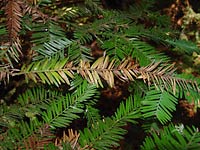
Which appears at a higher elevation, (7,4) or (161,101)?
(7,4)

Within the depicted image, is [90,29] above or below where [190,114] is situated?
above

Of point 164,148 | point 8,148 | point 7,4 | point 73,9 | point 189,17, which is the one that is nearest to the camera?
point 164,148

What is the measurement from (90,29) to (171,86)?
0.39 metres

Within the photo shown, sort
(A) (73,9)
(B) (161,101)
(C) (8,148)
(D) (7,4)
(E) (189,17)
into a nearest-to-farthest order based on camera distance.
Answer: (C) (8,148)
(B) (161,101)
(D) (7,4)
(A) (73,9)
(E) (189,17)

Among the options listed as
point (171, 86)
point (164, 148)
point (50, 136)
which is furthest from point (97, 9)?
point (164, 148)

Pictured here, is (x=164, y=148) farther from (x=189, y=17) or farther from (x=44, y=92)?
(x=189, y=17)

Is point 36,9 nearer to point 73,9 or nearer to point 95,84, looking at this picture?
point 73,9

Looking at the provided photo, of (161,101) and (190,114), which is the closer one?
(161,101)

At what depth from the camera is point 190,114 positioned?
2365 millimetres

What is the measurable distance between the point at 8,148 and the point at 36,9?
1.85 ft

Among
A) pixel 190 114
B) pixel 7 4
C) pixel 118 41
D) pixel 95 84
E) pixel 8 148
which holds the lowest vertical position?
pixel 190 114

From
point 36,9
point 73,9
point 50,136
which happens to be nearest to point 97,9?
point 73,9

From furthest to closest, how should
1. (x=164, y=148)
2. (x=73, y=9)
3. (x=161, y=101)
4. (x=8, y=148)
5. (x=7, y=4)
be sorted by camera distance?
(x=73, y=9), (x=7, y=4), (x=161, y=101), (x=8, y=148), (x=164, y=148)

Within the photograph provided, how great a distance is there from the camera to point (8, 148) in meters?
0.80
